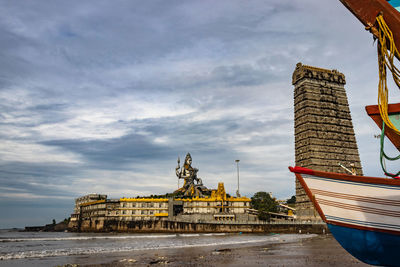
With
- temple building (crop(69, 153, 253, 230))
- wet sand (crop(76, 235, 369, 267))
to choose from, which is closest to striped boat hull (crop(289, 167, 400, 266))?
wet sand (crop(76, 235, 369, 267))

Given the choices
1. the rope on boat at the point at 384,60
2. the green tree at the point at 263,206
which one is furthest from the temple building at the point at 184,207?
the rope on boat at the point at 384,60

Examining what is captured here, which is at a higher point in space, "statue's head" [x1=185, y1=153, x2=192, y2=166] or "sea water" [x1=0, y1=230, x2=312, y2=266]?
"statue's head" [x1=185, y1=153, x2=192, y2=166]

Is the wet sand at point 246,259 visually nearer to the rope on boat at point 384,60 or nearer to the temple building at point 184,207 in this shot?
the rope on boat at point 384,60

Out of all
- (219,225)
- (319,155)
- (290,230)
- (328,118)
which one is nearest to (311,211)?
(290,230)

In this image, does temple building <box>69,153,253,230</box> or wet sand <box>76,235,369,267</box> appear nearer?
wet sand <box>76,235,369,267</box>

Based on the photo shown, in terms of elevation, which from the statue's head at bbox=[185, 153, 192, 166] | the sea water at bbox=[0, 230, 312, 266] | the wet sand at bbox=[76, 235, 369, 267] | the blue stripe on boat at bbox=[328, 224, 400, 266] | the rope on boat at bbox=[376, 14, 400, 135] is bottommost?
the sea water at bbox=[0, 230, 312, 266]

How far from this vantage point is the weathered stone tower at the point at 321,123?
73.9 meters

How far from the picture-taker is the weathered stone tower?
7389 centimetres

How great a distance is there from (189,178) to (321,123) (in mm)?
43692

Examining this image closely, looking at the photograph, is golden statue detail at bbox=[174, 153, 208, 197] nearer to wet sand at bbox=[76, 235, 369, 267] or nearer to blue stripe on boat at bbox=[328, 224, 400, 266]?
wet sand at bbox=[76, 235, 369, 267]

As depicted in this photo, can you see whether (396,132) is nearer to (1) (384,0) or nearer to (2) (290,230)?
(1) (384,0)

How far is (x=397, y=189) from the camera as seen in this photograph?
7.23 meters

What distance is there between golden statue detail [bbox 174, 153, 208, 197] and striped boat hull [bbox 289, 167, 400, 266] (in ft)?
255

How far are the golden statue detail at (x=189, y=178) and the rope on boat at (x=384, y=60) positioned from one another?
8085cm
